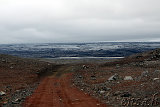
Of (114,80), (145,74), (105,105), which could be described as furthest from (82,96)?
(145,74)

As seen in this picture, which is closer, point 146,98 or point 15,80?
point 146,98

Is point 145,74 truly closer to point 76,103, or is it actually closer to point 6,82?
point 76,103

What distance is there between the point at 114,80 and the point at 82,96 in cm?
818

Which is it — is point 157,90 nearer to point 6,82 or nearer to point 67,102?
point 67,102

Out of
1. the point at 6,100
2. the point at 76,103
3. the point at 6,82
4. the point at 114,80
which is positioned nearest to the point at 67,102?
the point at 76,103

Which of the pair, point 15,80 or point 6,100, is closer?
point 6,100

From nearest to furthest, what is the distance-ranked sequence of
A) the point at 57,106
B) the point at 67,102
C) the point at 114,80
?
1. the point at 57,106
2. the point at 67,102
3. the point at 114,80

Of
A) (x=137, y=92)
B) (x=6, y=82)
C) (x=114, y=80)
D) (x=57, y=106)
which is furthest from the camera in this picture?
(x=6, y=82)

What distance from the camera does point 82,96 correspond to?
1870 centimetres

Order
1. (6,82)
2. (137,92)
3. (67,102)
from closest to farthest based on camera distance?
(67,102), (137,92), (6,82)

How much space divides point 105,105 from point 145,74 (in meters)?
14.0

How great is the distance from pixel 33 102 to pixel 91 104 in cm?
449

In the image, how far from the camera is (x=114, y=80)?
25.9 m

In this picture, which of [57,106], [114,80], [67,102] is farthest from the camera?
[114,80]
